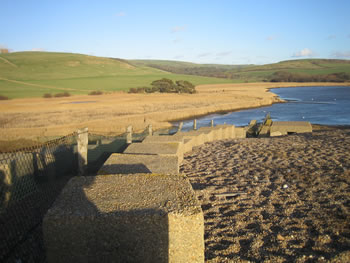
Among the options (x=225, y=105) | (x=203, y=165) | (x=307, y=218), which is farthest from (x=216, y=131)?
(x=225, y=105)

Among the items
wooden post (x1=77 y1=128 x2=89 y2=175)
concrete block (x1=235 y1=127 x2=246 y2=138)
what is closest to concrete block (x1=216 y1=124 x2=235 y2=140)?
concrete block (x1=235 y1=127 x2=246 y2=138)

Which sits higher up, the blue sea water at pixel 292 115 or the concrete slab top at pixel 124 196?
the concrete slab top at pixel 124 196

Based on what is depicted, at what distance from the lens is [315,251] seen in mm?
3920

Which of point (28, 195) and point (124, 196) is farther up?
point (124, 196)

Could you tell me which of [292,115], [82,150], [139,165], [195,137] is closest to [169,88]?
[292,115]

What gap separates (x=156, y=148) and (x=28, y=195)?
3.31 m

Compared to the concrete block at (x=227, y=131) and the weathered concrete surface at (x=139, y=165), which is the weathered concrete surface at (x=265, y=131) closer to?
the concrete block at (x=227, y=131)

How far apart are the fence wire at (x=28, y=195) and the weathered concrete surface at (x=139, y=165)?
5.23 feet

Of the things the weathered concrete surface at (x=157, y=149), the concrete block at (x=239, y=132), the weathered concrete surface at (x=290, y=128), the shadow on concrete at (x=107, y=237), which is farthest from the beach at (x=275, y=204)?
the concrete block at (x=239, y=132)

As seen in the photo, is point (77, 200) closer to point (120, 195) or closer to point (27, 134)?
point (120, 195)

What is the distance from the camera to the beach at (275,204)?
13.1 feet

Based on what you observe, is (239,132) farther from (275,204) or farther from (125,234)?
(125,234)

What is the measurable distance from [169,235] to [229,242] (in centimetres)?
153

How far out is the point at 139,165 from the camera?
232 inches
